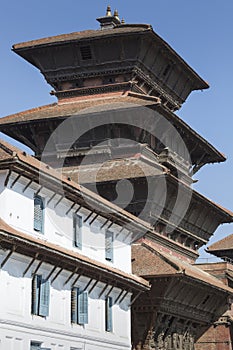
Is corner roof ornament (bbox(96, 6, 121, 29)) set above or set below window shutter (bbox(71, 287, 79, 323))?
above

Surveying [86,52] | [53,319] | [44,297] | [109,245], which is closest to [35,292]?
[44,297]

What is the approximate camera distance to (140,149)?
38.6m

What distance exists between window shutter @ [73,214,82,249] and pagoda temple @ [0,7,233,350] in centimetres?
529

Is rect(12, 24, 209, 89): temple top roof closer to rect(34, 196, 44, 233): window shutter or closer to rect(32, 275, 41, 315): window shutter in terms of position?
rect(34, 196, 44, 233): window shutter

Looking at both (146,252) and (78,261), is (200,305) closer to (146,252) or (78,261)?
(146,252)

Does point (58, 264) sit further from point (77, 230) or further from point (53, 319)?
point (77, 230)

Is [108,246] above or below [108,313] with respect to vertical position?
above

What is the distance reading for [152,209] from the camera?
37312 mm

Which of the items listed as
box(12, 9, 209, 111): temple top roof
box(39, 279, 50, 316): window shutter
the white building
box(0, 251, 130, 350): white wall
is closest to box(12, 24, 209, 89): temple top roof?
box(12, 9, 209, 111): temple top roof

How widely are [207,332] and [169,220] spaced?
7658mm

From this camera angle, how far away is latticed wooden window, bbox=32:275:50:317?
2553cm

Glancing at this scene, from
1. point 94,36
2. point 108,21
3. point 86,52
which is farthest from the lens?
point 108,21

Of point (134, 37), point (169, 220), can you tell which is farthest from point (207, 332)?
point (134, 37)

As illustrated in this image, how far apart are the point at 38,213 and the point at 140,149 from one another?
498 inches
